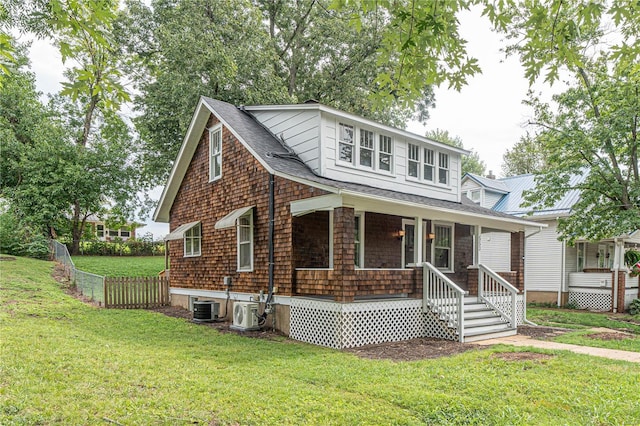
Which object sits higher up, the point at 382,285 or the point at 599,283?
the point at 382,285

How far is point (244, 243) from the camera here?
41.2 feet

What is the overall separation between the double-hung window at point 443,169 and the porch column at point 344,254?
6.27 meters

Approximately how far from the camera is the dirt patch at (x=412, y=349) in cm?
855

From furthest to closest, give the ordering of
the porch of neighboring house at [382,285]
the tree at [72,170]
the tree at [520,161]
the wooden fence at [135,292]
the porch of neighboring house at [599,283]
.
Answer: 1. the tree at [520,161]
2. the tree at [72,170]
3. the porch of neighboring house at [599,283]
4. the wooden fence at [135,292]
5. the porch of neighboring house at [382,285]

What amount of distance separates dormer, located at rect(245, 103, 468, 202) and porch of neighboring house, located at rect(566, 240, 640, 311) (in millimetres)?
9262

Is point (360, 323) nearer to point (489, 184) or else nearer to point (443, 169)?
point (443, 169)

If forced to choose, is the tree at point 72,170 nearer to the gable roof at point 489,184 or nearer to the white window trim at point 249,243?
the white window trim at point 249,243

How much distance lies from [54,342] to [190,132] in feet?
28.4

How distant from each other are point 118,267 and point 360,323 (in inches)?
728

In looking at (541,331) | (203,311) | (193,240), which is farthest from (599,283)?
(193,240)

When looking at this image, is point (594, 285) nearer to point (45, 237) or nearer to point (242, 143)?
point (242, 143)

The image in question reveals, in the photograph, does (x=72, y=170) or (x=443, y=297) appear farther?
(x=72, y=170)

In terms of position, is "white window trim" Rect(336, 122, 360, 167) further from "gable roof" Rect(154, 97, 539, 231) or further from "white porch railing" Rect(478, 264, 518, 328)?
"white porch railing" Rect(478, 264, 518, 328)

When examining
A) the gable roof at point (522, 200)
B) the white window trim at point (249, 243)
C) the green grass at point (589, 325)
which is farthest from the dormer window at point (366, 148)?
the gable roof at point (522, 200)
